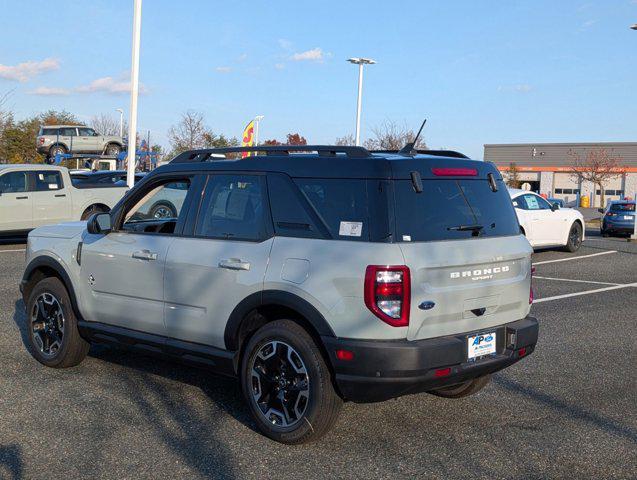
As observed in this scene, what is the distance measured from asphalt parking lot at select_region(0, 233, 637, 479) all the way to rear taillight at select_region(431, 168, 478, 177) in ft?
5.80

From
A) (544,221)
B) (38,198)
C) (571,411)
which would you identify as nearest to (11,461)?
(571,411)

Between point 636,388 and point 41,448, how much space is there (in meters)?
4.80

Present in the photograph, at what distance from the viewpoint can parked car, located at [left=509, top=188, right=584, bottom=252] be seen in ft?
57.0

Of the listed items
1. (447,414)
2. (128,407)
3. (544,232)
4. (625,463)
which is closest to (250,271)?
(128,407)

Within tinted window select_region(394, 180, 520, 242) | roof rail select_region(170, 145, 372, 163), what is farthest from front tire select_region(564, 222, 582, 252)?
roof rail select_region(170, 145, 372, 163)

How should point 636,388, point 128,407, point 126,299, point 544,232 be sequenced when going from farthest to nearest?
point 544,232
point 636,388
point 126,299
point 128,407

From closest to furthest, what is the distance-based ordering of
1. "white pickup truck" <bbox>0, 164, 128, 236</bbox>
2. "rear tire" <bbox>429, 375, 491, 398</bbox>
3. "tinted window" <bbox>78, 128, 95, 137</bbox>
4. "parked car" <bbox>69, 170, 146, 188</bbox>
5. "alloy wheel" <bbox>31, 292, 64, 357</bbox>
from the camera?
"rear tire" <bbox>429, 375, 491, 398</bbox>
"alloy wheel" <bbox>31, 292, 64, 357</bbox>
"white pickup truck" <bbox>0, 164, 128, 236</bbox>
"parked car" <bbox>69, 170, 146, 188</bbox>
"tinted window" <bbox>78, 128, 95, 137</bbox>

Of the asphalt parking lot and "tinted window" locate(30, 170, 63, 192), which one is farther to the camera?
"tinted window" locate(30, 170, 63, 192)

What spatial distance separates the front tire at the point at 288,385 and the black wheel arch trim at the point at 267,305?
5.5 inches

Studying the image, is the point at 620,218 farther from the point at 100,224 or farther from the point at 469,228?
the point at 100,224

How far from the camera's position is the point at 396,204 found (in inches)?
186

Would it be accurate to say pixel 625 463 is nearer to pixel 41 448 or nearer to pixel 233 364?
pixel 233 364

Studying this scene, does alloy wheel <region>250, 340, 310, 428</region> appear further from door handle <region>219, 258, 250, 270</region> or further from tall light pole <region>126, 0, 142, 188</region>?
tall light pole <region>126, 0, 142, 188</region>

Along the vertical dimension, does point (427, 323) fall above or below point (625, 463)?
above
